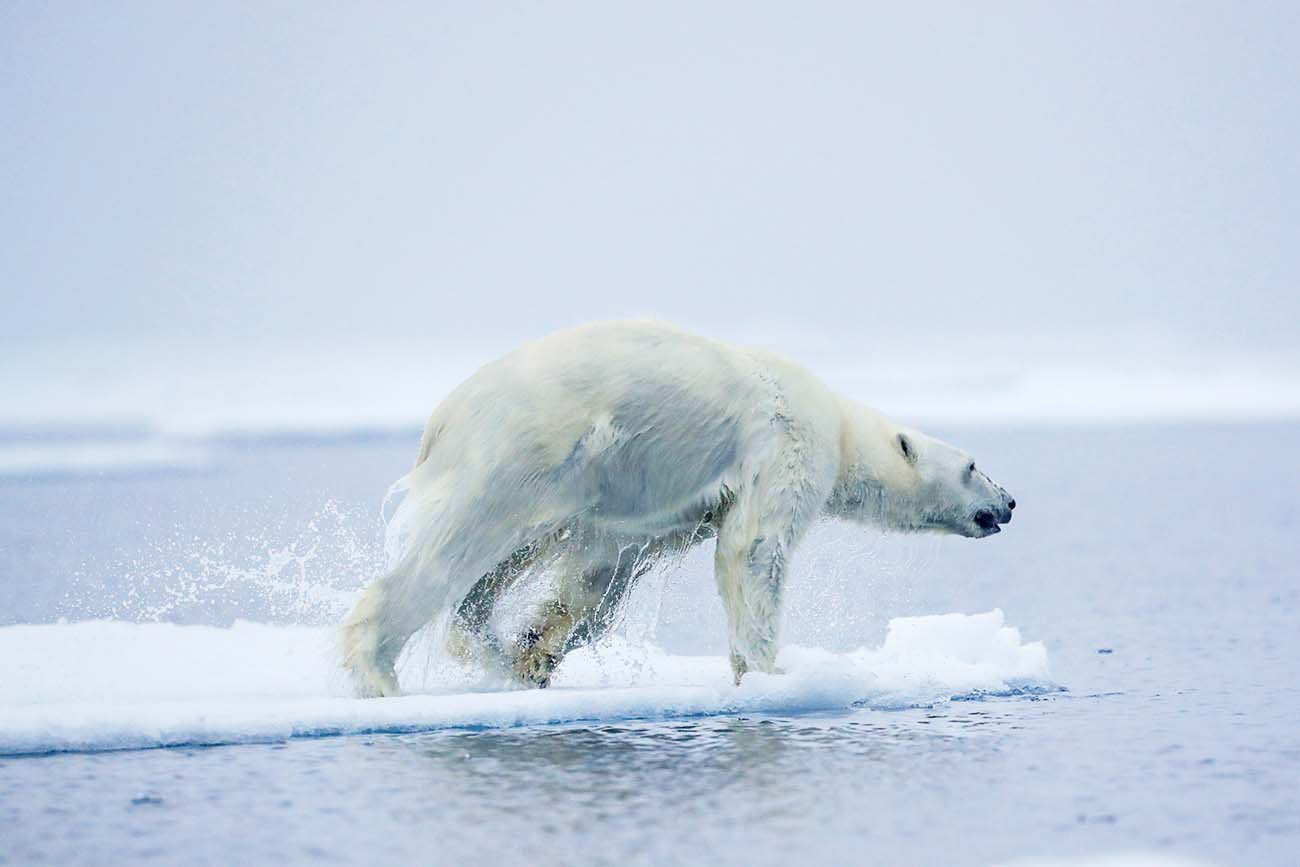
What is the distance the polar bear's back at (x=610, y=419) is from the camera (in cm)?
861

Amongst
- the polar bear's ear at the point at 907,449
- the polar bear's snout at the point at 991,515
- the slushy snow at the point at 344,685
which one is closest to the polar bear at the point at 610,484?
the polar bear's ear at the point at 907,449

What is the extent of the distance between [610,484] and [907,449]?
1.94 metres

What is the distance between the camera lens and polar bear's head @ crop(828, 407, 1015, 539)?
32.0 feet

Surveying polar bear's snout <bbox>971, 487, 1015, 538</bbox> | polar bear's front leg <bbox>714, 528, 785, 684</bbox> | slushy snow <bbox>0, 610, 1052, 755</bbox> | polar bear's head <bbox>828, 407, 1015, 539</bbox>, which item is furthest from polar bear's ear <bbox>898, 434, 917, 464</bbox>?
polar bear's front leg <bbox>714, 528, 785, 684</bbox>

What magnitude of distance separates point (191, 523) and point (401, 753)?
19722mm

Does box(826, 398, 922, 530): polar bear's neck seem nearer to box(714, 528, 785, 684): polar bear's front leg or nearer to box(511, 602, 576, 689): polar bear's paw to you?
box(714, 528, 785, 684): polar bear's front leg

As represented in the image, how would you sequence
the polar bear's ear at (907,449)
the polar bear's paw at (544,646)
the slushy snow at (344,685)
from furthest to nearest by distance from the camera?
the polar bear's ear at (907,449) → the polar bear's paw at (544,646) → the slushy snow at (344,685)

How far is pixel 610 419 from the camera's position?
8766 millimetres

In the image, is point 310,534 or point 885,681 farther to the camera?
point 310,534

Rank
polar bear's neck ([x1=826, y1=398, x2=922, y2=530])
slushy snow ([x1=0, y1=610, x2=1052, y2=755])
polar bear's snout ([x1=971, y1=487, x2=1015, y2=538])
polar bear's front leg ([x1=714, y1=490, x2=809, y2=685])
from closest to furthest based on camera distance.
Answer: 1. slushy snow ([x1=0, y1=610, x2=1052, y2=755])
2. polar bear's front leg ([x1=714, y1=490, x2=809, y2=685])
3. polar bear's neck ([x1=826, y1=398, x2=922, y2=530])
4. polar bear's snout ([x1=971, y1=487, x2=1015, y2=538])

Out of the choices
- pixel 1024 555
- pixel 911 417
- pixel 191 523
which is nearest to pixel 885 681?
pixel 1024 555

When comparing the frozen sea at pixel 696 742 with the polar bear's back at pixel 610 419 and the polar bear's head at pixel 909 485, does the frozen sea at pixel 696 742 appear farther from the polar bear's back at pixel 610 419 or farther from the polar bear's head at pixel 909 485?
the polar bear's back at pixel 610 419

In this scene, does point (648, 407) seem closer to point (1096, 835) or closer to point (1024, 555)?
point (1096, 835)

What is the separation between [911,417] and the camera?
86812 mm
